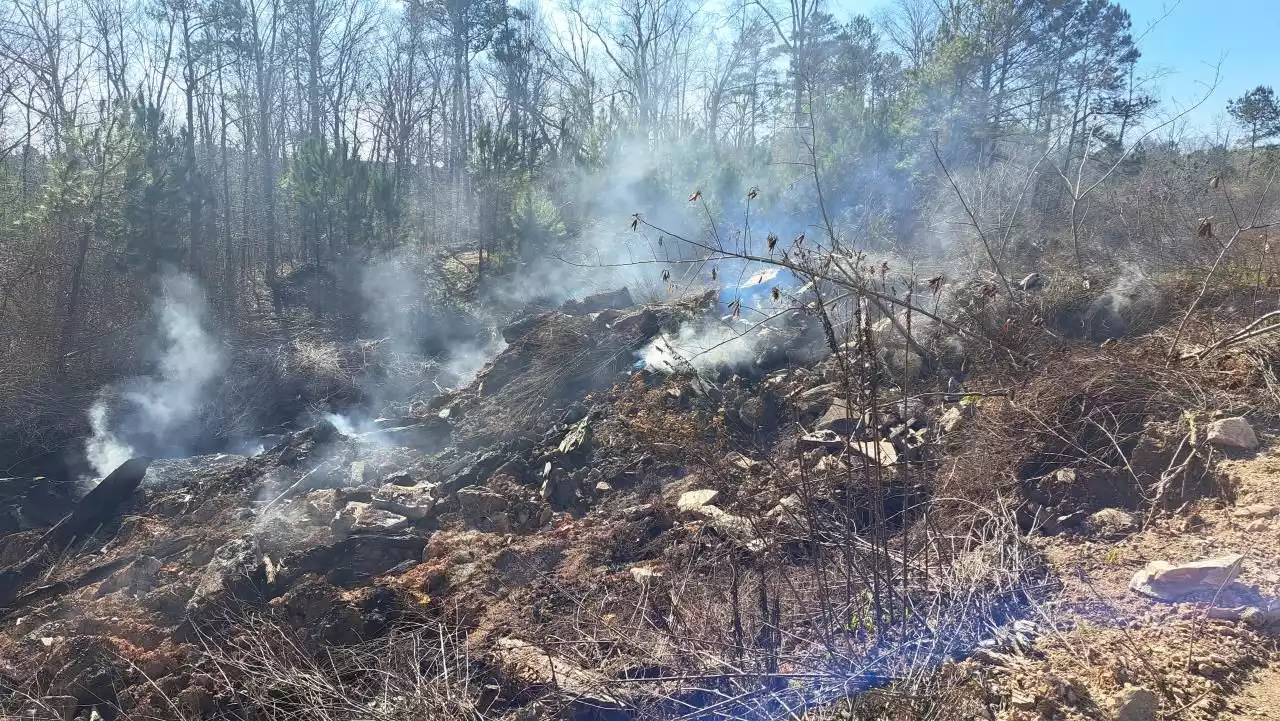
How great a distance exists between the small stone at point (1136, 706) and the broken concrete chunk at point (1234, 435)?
2490 mm

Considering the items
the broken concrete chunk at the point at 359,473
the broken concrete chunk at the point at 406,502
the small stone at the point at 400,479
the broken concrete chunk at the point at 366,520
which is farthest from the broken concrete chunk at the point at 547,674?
the broken concrete chunk at the point at 359,473

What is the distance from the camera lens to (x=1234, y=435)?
168 inches

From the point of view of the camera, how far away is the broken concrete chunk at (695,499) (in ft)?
19.0

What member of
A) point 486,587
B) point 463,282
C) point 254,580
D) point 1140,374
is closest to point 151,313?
point 463,282

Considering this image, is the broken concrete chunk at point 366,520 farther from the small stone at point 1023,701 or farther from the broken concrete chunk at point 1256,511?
the broken concrete chunk at point 1256,511

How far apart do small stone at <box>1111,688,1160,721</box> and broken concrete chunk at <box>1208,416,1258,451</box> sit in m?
2.49

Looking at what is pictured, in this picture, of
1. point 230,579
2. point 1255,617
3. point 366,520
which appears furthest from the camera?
point 366,520

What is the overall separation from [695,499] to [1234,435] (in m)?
3.51

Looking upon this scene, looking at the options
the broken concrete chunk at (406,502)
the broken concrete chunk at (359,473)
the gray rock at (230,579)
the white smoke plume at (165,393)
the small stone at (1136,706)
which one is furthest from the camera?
the white smoke plume at (165,393)

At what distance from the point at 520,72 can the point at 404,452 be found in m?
21.8

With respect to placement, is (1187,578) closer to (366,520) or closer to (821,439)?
(821,439)

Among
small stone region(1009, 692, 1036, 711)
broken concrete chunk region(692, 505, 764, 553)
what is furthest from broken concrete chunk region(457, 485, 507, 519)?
small stone region(1009, 692, 1036, 711)

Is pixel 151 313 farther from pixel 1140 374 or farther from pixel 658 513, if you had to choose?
pixel 1140 374

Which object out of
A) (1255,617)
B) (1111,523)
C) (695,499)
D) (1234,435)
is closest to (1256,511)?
(1111,523)
